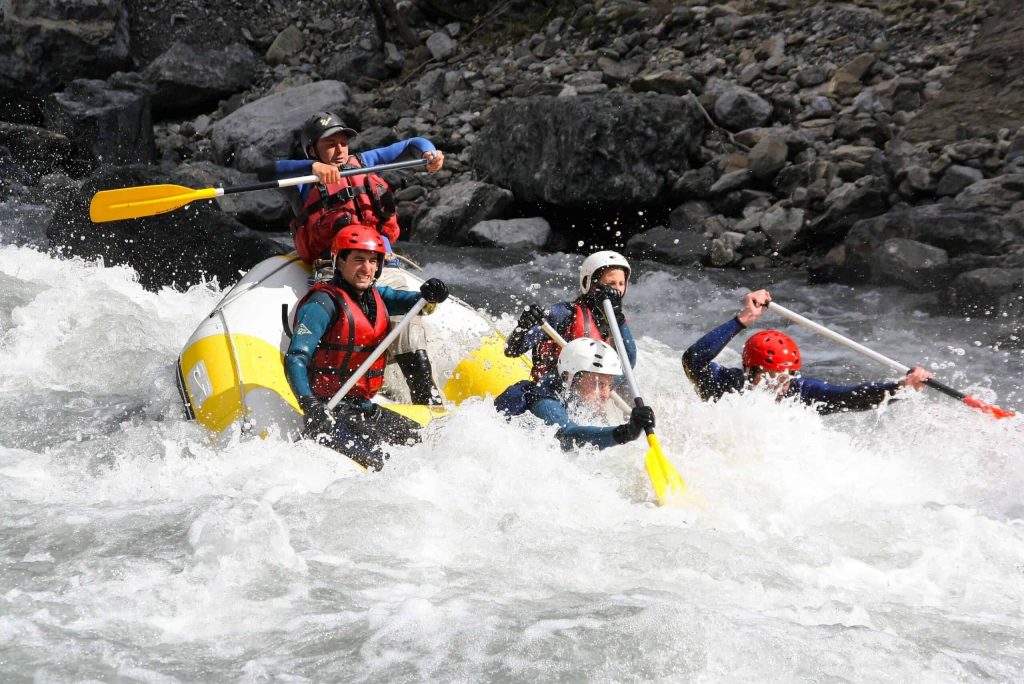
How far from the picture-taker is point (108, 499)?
4.59m

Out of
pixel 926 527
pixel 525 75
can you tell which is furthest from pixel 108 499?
pixel 525 75

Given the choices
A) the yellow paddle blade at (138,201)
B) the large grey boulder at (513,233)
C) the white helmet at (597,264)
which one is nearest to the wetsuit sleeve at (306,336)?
the white helmet at (597,264)

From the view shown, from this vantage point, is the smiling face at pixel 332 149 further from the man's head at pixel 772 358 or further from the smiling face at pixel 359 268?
the man's head at pixel 772 358

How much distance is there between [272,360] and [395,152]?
168 centimetres

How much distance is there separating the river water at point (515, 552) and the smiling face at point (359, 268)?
77 centimetres

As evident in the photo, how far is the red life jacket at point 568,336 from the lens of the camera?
206 inches

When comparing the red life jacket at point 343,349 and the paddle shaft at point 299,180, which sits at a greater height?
the paddle shaft at point 299,180

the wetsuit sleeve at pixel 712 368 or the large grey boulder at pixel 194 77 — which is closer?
the wetsuit sleeve at pixel 712 368

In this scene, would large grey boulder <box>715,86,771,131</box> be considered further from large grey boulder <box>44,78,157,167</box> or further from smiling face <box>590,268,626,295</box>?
large grey boulder <box>44,78,157,167</box>

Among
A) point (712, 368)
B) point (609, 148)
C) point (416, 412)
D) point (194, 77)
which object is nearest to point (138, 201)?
point (416, 412)

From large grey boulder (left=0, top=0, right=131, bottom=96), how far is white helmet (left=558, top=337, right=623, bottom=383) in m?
14.4

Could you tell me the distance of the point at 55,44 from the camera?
16.7 m

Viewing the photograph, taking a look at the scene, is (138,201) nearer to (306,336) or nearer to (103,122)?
(306,336)

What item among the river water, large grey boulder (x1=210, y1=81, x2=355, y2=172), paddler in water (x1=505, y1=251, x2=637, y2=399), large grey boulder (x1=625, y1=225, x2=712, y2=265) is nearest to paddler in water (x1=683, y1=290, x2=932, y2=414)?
the river water
